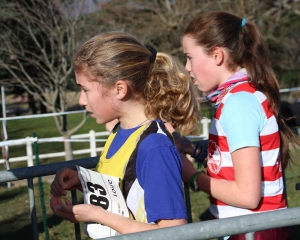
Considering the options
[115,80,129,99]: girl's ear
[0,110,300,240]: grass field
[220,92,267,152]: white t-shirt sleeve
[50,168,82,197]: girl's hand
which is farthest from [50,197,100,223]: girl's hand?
[0,110,300,240]: grass field

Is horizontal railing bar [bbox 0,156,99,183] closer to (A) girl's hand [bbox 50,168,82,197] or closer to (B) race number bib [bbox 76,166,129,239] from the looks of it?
(A) girl's hand [bbox 50,168,82,197]

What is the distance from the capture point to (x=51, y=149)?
1742cm

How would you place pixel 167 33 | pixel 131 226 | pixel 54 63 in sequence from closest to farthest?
pixel 131 226, pixel 54 63, pixel 167 33

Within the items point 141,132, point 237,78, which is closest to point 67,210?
point 141,132

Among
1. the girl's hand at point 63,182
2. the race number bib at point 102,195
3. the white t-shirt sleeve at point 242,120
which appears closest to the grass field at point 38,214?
the girl's hand at point 63,182

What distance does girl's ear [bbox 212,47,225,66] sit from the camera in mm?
2004

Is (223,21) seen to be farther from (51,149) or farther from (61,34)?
(51,149)

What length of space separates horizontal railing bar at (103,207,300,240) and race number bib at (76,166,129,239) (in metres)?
0.41

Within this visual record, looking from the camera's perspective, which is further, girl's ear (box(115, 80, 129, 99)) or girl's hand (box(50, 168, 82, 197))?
girl's hand (box(50, 168, 82, 197))

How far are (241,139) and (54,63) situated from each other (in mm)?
10661

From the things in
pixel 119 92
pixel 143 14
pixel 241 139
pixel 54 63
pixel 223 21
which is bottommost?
pixel 241 139

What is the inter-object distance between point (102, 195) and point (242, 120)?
553 mm

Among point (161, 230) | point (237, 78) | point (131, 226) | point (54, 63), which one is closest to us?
point (161, 230)

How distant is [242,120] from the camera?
1821 millimetres
